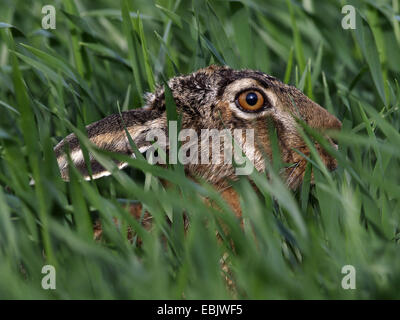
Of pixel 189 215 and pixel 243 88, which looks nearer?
pixel 189 215

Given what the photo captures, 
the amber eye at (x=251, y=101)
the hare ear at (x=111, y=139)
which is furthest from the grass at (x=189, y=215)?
the amber eye at (x=251, y=101)

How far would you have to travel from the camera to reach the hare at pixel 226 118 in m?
3.15

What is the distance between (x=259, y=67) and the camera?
4.66 m

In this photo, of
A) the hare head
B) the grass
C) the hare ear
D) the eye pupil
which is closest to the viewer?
the grass

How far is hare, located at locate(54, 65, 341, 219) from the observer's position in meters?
3.15

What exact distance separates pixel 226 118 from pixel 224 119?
0.04ft

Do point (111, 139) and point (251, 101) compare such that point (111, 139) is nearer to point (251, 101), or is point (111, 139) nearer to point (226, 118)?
point (226, 118)

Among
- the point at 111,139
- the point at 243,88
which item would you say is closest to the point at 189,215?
the point at 111,139

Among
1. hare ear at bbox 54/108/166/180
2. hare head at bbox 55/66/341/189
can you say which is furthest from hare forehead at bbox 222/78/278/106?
hare ear at bbox 54/108/166/180

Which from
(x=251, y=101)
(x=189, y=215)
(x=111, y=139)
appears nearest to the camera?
(x=189, y=215)

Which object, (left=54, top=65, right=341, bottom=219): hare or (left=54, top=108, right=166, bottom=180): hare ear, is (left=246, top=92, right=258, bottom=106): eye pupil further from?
(left=54, top=108, right=166, bottom=180): hare ear

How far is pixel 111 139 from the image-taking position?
309cm

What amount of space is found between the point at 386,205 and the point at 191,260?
40.7 inches
